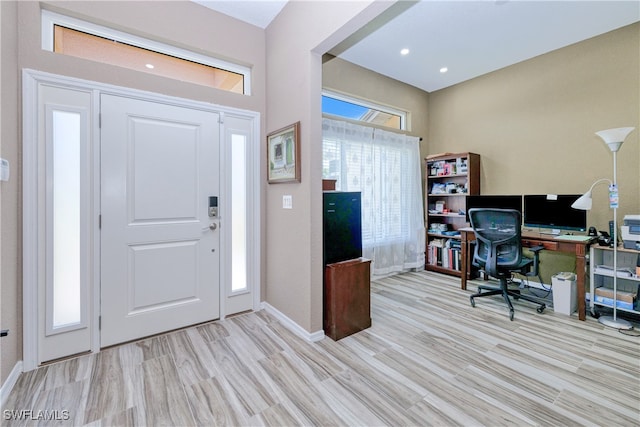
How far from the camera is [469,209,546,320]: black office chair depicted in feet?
9.42

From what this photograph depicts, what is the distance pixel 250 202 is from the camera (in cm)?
283

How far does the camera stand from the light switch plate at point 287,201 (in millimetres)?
2513

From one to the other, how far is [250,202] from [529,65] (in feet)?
13.2

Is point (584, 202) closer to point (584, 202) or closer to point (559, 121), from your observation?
point (584, 202)

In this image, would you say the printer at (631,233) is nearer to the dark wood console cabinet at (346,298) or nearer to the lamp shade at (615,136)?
the lamp shade at (615,136)

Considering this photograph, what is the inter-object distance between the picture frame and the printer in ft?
10.3

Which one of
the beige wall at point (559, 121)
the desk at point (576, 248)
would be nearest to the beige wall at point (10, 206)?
the desk at point (576, 248)

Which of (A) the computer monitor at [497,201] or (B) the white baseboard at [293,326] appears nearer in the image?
(B) the white baseboard at [293,326]

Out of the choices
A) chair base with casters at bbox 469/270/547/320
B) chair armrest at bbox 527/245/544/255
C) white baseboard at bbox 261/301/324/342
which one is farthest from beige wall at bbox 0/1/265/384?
chair armrest at bbox 527/245/544/255

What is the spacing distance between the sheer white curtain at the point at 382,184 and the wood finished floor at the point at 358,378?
159 centimetres

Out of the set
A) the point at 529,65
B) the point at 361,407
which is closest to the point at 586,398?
the point at 361,407

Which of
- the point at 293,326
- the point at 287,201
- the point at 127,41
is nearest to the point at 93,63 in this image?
the point at 127,41

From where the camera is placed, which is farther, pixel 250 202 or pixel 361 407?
pixel 250 202

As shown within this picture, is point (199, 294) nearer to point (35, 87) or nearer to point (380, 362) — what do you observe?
point (380, 362)
